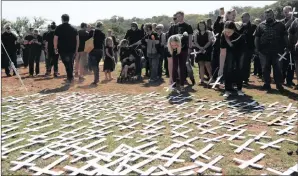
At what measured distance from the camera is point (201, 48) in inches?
434

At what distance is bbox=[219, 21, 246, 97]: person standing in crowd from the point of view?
357 inches

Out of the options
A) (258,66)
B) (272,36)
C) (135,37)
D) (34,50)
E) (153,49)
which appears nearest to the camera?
(272,36)

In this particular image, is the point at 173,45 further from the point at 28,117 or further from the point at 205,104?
the point at 28,117

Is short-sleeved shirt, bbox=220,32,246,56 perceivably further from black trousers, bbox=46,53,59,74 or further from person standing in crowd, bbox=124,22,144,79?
black trousers, bbox=46,53,59,74

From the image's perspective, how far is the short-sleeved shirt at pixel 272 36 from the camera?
379 inches

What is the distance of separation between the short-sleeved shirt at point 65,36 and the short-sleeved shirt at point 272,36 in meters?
6.03

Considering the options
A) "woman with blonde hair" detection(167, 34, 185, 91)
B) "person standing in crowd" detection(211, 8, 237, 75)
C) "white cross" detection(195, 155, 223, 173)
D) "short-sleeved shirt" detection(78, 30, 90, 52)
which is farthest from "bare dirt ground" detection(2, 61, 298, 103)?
"white cross" detection(195, 155, 223, 173)

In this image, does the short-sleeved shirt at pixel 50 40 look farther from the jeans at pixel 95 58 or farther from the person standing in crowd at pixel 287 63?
the person standing in crowd at pixel 287 63

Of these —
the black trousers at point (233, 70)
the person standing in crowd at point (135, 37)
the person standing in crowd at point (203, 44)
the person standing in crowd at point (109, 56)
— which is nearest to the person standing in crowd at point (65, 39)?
the person standing in crowd at point (109, 56)

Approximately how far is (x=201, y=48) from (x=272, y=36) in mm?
2226

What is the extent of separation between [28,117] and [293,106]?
19.3ft

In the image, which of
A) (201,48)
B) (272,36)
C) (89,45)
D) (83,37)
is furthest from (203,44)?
(83,37)

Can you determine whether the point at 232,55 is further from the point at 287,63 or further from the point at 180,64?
the point at 287,63

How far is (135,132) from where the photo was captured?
619 centimetres
